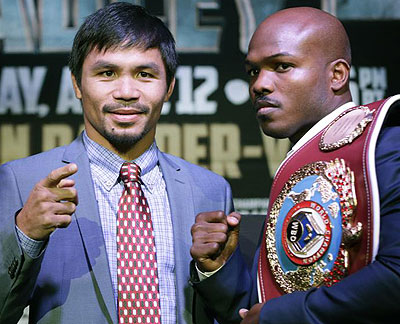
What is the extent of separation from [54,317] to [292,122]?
0.81 m

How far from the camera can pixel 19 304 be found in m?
1.57

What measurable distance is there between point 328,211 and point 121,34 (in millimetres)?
857

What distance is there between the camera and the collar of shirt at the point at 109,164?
1811 mm

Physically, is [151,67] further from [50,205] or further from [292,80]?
[50,205]

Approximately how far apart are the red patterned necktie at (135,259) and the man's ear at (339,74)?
0.63m

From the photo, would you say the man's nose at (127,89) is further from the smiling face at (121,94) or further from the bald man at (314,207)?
the bald man at (314,207)

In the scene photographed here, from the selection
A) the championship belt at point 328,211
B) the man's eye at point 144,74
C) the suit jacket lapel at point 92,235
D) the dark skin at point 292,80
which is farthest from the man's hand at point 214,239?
the man's eye at point 144,74

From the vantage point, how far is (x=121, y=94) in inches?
69.3

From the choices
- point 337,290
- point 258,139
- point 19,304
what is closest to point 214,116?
point 258,139

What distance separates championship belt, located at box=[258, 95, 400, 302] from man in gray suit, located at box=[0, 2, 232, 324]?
0.38 meters

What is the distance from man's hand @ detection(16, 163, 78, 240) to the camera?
4.75ft

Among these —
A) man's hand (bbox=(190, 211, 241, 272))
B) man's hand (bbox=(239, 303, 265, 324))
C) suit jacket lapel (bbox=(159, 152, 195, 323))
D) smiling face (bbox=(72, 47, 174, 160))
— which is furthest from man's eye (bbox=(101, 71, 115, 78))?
man's hand (bbox=(239, 303, 265, 324))

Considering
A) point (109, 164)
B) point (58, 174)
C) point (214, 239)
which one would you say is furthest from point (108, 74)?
point (214, 239)

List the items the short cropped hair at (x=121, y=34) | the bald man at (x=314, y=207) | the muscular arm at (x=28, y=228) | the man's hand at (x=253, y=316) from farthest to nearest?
1. the short cropped hair at (x=121, y=34)
2. the muscular arm at (x=28, y=228)
3. the man's hand at (x=253, y=316)
4. the bald man at (x=314, y=207)
